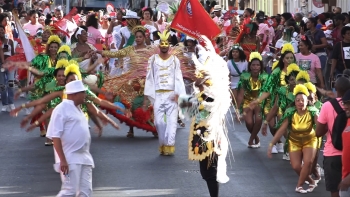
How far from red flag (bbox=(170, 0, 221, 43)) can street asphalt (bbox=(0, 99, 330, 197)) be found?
183 cm

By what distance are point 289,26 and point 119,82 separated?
8165 millimetres

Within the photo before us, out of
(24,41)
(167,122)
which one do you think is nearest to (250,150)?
(167,122)

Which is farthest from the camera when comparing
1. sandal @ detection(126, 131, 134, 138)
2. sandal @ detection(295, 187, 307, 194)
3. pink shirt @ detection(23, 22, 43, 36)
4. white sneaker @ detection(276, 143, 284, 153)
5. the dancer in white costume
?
pink shirt @ detection(23, 22, 43, 36)

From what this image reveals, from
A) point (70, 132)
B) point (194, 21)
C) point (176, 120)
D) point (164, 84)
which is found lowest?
point (176, 120)

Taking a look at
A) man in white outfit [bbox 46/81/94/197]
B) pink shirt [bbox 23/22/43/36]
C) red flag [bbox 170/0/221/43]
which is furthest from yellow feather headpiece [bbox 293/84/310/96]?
pink shirt [bbox 23/22/43/36]

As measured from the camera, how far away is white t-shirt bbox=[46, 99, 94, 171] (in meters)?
10.0

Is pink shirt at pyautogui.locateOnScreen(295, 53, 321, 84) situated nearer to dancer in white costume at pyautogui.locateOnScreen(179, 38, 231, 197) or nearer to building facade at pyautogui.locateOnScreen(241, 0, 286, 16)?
dancer in white costume at pyautogui.locateOnScreen(179, 38, 231, 197)

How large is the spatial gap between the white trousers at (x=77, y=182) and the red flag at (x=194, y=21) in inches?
310

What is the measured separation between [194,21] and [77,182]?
868 cm

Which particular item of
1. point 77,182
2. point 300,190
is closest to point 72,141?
point 77,182

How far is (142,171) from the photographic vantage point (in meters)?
14.0

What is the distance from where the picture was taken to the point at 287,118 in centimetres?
1262

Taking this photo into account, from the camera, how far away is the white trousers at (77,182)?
10039mm

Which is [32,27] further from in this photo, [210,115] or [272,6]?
[272,6]
